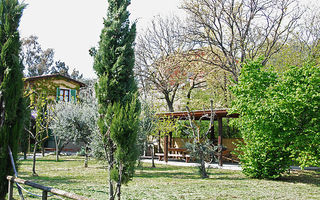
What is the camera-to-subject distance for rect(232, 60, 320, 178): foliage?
1028 cm

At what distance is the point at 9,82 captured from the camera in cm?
599

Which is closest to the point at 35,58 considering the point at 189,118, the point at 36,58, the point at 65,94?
the point at 36,58

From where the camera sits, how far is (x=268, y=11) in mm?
17438

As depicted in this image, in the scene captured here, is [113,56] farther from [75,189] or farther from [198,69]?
[198,69]

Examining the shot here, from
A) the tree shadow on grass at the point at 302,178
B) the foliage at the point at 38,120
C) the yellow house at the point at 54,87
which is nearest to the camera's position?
the tree shadow on grass at the point at 302,178

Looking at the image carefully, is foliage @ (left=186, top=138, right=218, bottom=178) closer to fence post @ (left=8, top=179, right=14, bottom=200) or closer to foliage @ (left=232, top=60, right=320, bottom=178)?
foliage @ (left=232, top=60, right=320, bottom=178)

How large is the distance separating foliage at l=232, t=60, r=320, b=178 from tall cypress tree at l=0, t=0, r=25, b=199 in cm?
780

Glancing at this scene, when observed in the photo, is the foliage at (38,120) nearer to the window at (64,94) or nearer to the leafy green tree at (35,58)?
the window at (64,94)

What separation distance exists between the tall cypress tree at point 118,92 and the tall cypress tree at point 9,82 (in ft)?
5.59

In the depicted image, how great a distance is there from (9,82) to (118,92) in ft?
7.48

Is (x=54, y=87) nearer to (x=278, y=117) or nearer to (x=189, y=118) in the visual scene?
(x=189, y=118)

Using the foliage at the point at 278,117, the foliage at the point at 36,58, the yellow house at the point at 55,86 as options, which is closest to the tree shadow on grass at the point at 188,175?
the foliage at the point at 278,117

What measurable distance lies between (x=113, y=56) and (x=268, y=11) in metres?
13.3

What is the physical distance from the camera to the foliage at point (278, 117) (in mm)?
10281
